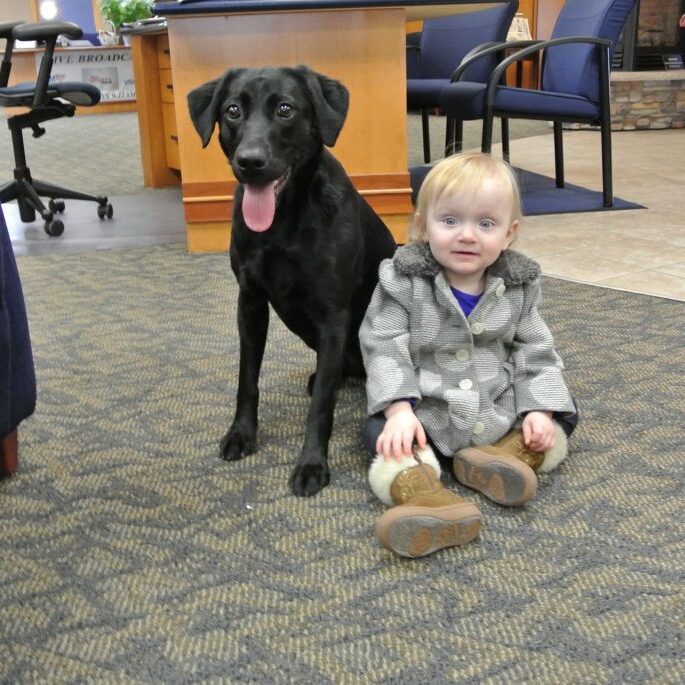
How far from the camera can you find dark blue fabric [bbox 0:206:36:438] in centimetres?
121

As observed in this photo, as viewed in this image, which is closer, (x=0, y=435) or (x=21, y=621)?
(x=21, y=621)

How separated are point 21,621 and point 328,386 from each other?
1.95ft

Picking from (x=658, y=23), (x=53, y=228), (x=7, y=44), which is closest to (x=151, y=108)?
(x=7, y=44)

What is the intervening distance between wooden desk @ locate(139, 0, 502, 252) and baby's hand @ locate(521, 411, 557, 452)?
1.66 meters

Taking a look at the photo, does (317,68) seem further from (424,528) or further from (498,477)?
(424,528)

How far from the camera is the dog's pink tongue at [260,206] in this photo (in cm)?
132

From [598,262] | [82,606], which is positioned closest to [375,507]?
[82,606]

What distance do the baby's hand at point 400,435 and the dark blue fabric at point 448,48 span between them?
273 cm

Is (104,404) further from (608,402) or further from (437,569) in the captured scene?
(608,402)

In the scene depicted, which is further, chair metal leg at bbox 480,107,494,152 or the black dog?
chair metal leg at bbox 480,107,494,152

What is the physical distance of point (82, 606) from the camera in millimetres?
1000

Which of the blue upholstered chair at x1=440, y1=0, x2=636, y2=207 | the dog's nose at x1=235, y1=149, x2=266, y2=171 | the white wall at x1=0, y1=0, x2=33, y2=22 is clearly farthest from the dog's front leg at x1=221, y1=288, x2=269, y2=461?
the white wall at x1=0, y1=0, x2=33, y2=22

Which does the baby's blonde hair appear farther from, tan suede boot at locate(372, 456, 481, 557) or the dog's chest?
tan suede boot at locate(372, 456, 481, 557)

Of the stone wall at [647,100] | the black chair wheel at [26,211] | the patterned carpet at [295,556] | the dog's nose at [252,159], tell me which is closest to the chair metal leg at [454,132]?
the black chair wheel at [26,211]
